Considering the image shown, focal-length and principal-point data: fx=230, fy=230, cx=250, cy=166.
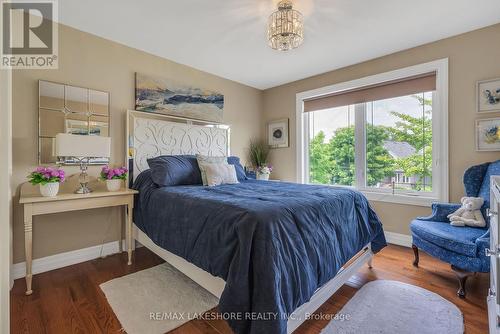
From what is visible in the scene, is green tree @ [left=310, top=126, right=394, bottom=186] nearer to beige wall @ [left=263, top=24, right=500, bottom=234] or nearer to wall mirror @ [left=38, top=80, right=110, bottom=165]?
beige wall @ [left=263, top=24, right=500, bottom=234]

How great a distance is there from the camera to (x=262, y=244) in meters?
1.22

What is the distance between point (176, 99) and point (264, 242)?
2.67 meters

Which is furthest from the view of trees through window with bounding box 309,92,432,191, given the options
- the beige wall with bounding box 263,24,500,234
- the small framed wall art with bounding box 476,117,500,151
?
the small framed wall art with bounding box 476,117,500,151

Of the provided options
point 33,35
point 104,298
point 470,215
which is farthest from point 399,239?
point 33,35

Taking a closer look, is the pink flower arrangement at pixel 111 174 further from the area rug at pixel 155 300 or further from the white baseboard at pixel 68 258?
the area rug at pixel 155 300

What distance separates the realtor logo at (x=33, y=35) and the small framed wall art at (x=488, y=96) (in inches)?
167

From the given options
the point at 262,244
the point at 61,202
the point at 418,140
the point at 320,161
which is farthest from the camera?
the point at 320,161

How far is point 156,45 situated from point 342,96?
270 cm

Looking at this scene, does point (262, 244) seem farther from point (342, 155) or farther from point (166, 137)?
point (342, 155)

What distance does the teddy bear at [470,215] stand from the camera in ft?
6.93

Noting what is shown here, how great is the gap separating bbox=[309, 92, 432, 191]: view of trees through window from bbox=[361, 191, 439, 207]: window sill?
129mm

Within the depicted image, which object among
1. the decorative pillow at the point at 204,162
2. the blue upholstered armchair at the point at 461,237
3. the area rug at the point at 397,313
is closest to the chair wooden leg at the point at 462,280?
the blue upholstered armchair at the point at 461,237

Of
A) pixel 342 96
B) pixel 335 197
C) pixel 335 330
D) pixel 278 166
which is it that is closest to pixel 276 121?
pixel 278 166

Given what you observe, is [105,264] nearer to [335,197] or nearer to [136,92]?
[136,92]
